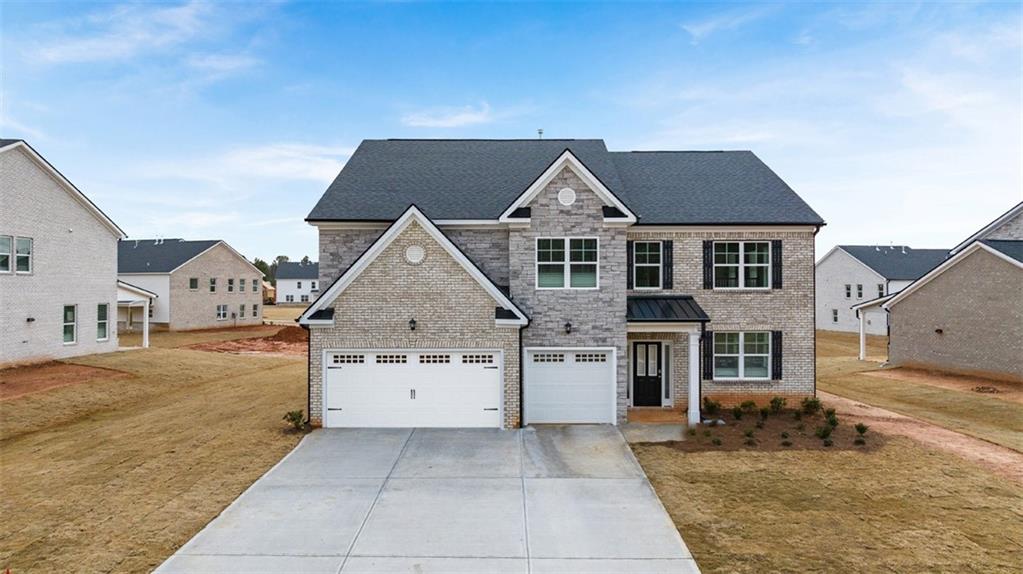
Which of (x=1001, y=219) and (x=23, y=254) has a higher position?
(x=1001, y=219)

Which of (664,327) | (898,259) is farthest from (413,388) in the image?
(898,259)

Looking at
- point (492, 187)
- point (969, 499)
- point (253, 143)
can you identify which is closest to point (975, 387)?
point (969, 499)

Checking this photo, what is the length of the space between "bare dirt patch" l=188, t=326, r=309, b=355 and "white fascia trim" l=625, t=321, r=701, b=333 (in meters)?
22.4

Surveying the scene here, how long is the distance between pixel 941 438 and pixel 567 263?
36.3 feet

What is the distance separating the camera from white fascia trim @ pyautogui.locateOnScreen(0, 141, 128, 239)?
22.6m

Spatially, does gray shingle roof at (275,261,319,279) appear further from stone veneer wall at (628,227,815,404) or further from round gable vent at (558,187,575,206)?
stone veneer wall at (628,227,815,404)

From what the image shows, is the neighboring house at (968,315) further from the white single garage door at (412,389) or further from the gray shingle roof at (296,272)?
the gray shingle roof at (296,272)

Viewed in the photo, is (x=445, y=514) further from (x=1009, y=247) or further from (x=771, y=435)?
(x=1009, y=247)

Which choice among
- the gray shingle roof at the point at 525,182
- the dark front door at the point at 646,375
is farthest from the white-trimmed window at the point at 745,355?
the gray shingle roof at the point at 525,182

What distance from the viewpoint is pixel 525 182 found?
18531 millimetres

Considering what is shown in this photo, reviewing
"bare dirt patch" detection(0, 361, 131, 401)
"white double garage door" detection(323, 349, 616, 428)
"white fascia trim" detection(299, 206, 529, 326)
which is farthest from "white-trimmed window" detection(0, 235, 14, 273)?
"white double garage door" detection(323, 349, 616, 428)

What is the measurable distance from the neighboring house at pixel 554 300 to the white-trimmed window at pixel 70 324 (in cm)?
1746

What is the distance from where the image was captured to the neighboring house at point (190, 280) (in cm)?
4303

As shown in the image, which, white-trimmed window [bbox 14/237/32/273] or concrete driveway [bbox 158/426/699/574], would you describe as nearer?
concrete driveway [bbox 158/426/699/574]
